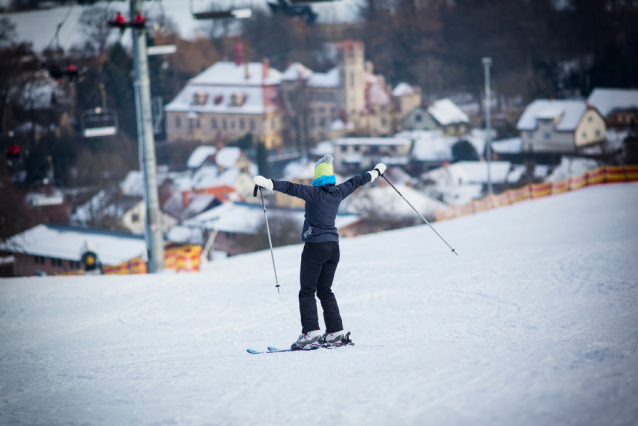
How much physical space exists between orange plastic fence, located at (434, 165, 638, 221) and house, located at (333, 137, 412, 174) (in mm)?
23646

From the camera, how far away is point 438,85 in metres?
57.8

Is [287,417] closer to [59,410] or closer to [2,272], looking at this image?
[59,410]

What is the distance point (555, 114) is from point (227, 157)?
2122cm

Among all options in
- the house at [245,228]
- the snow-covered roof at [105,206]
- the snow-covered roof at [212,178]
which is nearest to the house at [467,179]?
the house at [245,228]

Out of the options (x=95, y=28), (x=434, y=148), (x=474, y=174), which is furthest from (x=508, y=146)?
(x=95, y=28)

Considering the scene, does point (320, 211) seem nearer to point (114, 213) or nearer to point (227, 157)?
point (114, 213)

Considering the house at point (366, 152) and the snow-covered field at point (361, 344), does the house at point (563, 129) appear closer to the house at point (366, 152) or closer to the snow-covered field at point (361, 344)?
the house at point (366, 152)

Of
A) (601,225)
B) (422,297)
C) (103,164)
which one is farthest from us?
(103,164)

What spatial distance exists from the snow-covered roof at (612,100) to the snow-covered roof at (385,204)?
65.0 ft

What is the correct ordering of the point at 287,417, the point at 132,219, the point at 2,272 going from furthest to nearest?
1. the point at 132,219
2. the point at 2,272
3. the point at 287,417

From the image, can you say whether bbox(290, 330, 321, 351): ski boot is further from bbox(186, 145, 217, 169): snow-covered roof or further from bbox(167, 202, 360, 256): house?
bbox(186, 145, 217, 169): snow-covered roof

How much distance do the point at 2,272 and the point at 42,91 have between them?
1191 cm

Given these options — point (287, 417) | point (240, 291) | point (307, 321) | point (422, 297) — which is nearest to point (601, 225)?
point (422, 297)

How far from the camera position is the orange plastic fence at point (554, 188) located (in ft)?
60.2
